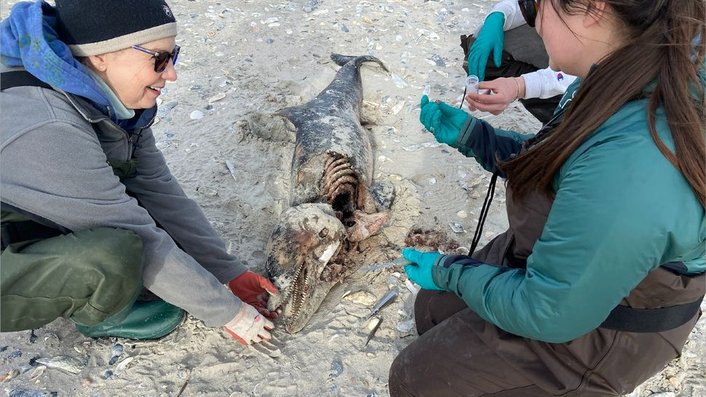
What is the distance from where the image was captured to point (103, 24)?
2012mm

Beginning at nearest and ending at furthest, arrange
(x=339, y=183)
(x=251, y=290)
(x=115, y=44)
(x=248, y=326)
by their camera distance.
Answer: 1. (x=115, y=44)
2. (x=248, y=326)
3. (x=251, y=290)
4. (x=339, y=183)

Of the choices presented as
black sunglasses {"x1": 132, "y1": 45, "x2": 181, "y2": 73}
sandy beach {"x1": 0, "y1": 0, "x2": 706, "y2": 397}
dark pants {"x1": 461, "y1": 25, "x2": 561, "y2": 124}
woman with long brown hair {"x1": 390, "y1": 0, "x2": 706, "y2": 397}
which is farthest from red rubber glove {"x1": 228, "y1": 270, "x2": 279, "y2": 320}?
dark pants {"x1": 461, "y1": 25, "x2": 561, "y2": 124}

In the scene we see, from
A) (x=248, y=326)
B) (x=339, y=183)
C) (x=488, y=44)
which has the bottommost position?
(x=248, y=326)

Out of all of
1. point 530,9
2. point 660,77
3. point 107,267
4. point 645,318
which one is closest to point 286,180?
point 107,267

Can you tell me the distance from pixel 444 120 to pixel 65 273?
1.94m

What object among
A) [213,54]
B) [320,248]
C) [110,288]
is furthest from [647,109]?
→ [213,54]

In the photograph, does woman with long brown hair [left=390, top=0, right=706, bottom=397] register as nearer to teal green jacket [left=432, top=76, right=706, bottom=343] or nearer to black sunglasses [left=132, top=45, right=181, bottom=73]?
teal green jacket [left=432, top=76, right=706, bottom=343]

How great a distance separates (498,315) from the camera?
193 centimetres

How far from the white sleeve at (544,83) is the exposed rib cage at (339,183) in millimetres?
1248

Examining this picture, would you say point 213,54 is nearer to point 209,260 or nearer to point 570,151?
point 209,260

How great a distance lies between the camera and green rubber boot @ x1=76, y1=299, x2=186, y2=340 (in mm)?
2674

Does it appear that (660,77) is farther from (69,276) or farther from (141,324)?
(141,324)

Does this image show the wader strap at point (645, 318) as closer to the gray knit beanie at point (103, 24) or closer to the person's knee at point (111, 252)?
the person's knee at point (111, 252)

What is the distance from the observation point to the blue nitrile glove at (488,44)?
3.46 metres
